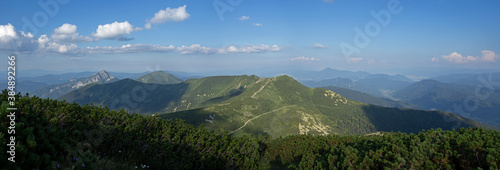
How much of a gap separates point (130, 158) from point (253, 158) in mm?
14478

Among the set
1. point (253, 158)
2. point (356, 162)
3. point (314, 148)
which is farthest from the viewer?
point (314, 148)

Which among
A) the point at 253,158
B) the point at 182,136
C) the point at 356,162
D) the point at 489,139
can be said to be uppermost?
the point at 489,139

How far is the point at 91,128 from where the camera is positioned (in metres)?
20.5

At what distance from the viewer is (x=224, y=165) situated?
24.5 meters

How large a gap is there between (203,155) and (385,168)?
17.3 meters

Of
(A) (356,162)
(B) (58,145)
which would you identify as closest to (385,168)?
(A) (356,162)

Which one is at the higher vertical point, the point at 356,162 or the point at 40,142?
the point at 40,142

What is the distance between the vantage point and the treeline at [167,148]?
8.64m

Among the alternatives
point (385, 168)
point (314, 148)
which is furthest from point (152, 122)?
point (385, 168)

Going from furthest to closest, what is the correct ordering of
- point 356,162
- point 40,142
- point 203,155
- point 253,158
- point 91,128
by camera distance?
1. point 253,158
2. point 203,155
3. point 91,128
4. point 356,162
5. point 40,142

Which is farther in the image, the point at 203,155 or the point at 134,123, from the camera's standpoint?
the point at 134,123

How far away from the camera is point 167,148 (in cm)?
2155

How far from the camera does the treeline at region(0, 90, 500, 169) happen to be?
864 cm

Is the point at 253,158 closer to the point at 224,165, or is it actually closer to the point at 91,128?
the point at 224,165
